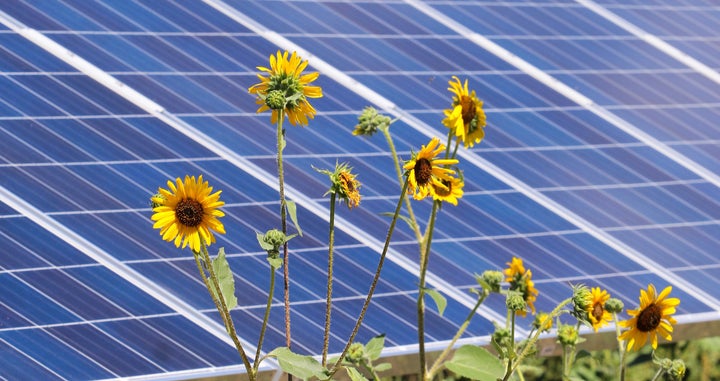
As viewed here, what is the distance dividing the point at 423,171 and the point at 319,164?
318 cm

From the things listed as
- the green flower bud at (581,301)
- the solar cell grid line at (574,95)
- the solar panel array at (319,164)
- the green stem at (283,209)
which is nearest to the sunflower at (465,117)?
the green stem at (283,209)

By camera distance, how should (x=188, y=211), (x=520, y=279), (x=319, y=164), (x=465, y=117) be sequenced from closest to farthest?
(x=188, y=211) < (x=465, y=117) < (x=520, y=279) < (x=319, y=164)

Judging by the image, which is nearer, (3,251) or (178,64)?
(3,251)

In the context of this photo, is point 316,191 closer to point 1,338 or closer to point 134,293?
point 134,293

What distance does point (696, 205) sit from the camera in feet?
25.7

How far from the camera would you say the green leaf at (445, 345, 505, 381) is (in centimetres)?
418

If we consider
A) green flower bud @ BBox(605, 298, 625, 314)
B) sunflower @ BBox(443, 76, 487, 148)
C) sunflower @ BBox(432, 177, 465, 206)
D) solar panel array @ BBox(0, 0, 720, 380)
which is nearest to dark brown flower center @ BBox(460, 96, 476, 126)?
sunflower @ BBox(443, 76, 487, 148)

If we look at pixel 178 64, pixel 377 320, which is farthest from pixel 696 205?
pixel 178 64

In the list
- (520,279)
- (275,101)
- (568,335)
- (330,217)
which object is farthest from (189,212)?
(568,335)

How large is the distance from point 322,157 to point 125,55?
1603 millimetres

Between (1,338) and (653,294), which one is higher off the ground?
(1,338)

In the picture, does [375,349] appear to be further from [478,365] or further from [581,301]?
[581,301]

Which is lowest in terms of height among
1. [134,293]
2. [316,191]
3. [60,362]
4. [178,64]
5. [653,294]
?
[653,294]

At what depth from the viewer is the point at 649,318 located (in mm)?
4500
